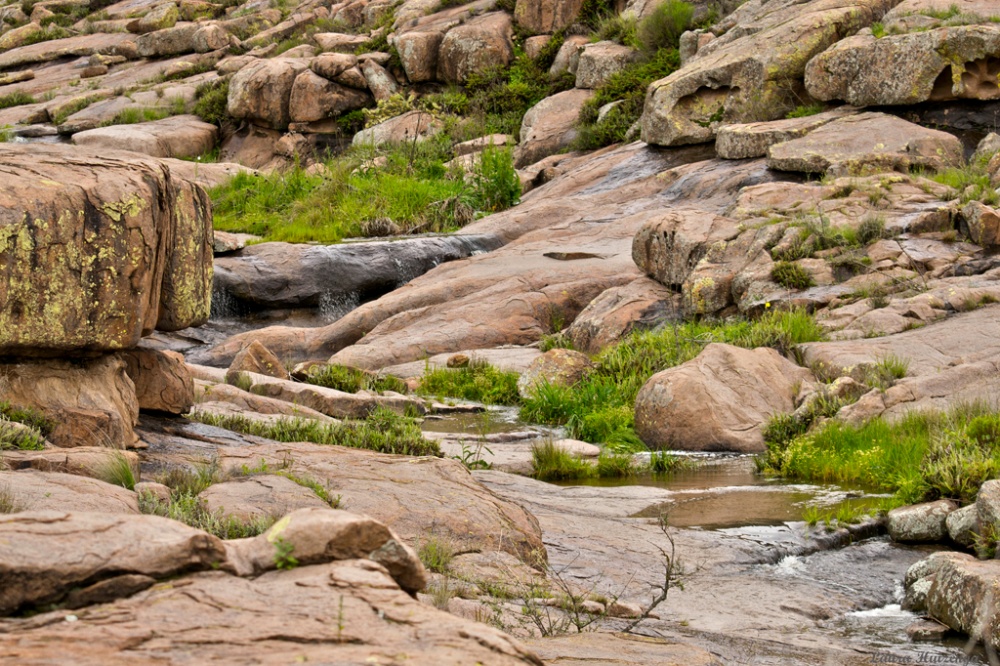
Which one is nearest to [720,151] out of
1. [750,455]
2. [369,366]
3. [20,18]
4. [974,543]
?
[369,366]

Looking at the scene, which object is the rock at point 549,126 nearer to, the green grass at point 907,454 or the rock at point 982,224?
the rock at point 982,224

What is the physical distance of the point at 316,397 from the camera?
35.7 ft

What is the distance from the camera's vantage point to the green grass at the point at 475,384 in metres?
13.5

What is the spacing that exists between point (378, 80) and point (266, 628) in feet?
91.7

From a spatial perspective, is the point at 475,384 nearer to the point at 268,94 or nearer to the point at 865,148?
the point at 865,148

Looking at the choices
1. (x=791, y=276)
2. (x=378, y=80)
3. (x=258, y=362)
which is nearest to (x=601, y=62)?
(x=378, y=80)

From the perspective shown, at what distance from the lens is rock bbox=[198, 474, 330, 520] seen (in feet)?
18.1

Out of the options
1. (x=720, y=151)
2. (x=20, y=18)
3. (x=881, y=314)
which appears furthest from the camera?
(x=20, y=18)

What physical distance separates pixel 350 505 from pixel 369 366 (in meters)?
9.56

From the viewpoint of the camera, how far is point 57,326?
6.70 metres

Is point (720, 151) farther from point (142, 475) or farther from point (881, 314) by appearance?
point (142, 475)

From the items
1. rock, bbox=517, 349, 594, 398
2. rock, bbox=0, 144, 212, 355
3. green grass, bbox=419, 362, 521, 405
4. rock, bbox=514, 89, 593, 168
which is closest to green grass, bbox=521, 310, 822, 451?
rock, bbox=517, 349, 594, 398

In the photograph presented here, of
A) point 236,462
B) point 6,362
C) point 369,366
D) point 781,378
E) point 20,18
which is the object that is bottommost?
point 369,366

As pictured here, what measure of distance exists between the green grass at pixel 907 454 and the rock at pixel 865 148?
7.50m
